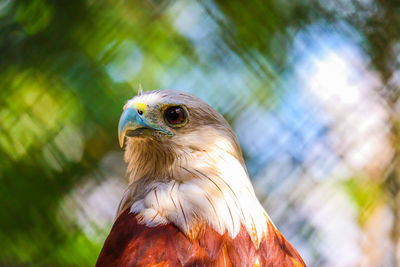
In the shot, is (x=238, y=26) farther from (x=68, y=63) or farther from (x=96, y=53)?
(x=68, y=63)

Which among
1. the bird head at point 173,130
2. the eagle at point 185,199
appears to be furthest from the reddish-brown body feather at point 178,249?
the bird head at point 173,130

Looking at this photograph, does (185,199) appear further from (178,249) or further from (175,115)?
(175,115)

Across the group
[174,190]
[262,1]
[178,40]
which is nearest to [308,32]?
[262,1]

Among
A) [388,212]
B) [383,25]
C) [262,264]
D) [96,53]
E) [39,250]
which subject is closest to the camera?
[262,264]

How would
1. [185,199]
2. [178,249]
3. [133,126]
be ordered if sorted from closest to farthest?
[178,249], [185,199], [133,126]

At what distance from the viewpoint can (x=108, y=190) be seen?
182 cm

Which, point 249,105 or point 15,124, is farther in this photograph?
point 249,105

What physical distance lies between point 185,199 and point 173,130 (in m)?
0.28

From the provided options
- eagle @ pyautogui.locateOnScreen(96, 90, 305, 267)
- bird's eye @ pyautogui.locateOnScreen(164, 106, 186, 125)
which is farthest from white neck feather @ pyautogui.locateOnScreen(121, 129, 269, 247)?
bird's eye @ pyautogui.locateOnScreen(164, 106, 186, 125)

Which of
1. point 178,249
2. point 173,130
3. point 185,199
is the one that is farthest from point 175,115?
point 178,249

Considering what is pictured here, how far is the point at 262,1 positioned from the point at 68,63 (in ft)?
3.37

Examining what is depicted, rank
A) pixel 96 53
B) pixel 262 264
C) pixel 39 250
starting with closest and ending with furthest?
pixel 262 264 → pixel 39 250 → pixel 96 53

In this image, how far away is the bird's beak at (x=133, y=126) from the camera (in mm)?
1182

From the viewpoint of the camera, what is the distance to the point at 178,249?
95cm
